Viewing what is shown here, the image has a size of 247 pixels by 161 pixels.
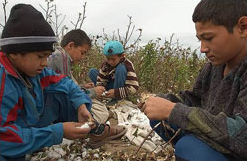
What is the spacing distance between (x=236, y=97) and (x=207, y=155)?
37cm

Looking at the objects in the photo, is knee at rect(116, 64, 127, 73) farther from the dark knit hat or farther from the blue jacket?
the dark knit hat

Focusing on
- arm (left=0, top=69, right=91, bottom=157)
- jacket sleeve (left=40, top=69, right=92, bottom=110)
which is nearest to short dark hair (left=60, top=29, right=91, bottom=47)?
jacket sleeve (left=40, top=69, right=92, bottom=110)

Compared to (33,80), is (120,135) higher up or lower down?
lower down

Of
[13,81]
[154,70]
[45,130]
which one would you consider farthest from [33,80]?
[154,70]

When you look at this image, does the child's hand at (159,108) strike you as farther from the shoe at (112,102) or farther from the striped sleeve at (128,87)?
the shoe at (112,102)

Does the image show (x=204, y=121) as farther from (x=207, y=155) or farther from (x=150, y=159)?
(x=150, y=159)

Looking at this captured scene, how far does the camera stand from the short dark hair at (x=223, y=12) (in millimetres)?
1502

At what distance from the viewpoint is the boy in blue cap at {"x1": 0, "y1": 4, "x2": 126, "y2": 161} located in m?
1.64

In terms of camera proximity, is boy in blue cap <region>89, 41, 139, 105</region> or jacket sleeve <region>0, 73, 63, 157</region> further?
boy in blue cap <region>89, 41, 139, 105</region>

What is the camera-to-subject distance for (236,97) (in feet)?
4.76

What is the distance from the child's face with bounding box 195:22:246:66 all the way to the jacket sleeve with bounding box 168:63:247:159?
22 cm

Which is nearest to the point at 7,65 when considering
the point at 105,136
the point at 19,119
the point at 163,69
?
the point at 19,119

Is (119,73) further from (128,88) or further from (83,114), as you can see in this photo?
(83,114)

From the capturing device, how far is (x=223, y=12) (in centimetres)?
151
